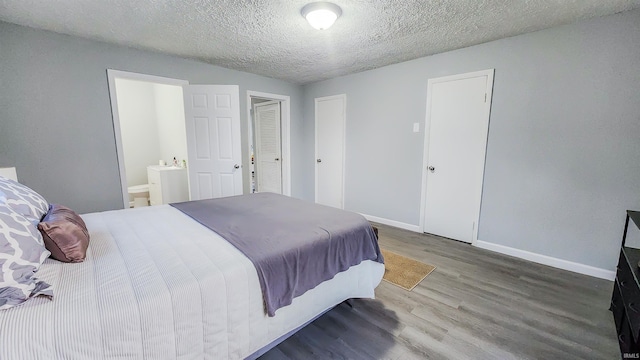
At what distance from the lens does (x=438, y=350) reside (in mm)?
1543

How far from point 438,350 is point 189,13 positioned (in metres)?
3.14

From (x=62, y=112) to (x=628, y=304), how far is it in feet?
15.8

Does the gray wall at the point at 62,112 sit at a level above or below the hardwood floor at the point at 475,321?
above

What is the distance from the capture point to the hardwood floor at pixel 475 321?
1537 millimetres

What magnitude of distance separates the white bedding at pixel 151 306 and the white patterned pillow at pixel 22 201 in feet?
0.88

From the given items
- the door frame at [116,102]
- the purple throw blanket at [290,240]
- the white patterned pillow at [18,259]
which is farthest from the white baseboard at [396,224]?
the white patterned pillow at [18,259]

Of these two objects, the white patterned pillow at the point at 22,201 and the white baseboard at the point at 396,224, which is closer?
the white patterned pillow at the point at 22,201

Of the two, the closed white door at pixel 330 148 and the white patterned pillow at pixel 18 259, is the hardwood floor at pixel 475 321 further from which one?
the closed white door at pixel 330 148

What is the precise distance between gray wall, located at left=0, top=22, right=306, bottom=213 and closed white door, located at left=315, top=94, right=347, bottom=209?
2.47 meters

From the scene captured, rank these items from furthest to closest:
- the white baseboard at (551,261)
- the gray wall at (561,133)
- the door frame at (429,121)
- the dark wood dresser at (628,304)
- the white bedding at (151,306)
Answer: the door frame at (429,121)
the white baseboard at (551,261)
the gray wall at (561,133)
the dark wood dresser at (628,304)
the white bedding at (151,306)

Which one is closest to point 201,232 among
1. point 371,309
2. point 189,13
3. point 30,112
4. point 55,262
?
point 55,262

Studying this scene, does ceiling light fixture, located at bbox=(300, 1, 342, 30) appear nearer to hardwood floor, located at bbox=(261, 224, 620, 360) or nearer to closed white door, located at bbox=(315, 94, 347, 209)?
closed white door, located at bbox=(315, 94, 347, 209)

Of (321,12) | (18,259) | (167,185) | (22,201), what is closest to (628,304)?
(321,12)

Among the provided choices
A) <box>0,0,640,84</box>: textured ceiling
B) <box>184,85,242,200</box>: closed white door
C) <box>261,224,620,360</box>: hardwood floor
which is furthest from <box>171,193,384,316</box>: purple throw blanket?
<box>0,0,640,84</box>: textured ceiling
